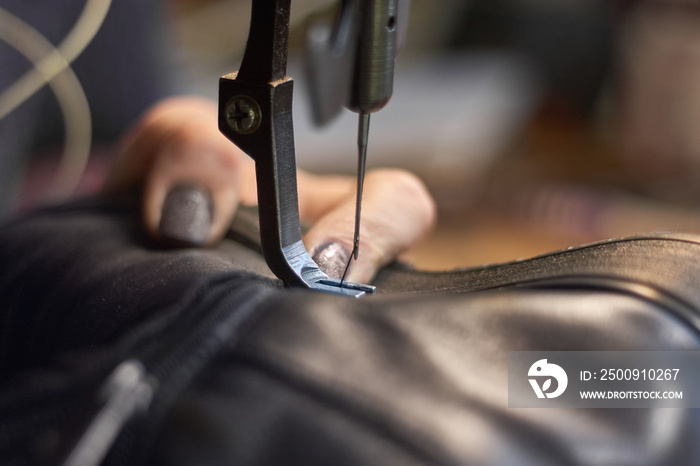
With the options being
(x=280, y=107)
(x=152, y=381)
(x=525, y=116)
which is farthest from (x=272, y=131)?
(x=525, y=116)

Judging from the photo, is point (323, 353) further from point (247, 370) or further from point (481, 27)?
point (481, 27)

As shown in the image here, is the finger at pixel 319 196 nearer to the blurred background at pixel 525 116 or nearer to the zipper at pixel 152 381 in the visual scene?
the zipper at pixel 152 381

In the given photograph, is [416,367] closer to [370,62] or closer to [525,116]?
[370,62]

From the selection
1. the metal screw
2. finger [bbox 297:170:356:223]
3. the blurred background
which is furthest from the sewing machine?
the blurred background

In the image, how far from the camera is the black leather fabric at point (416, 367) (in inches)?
7.7

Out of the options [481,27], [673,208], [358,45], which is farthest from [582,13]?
[358,45]

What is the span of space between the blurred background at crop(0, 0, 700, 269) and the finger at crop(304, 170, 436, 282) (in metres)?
0.61

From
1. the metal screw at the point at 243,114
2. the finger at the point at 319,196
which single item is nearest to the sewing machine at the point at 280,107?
the metal screw at the point at 243,114

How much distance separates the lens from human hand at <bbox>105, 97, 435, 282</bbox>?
1.12 feet

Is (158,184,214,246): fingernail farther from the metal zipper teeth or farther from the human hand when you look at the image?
the metal zipper teeth

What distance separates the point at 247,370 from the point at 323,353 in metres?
0.02

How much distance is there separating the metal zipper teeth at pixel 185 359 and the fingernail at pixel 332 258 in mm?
95

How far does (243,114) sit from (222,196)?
0.35 feet

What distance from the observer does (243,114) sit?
277 mm
